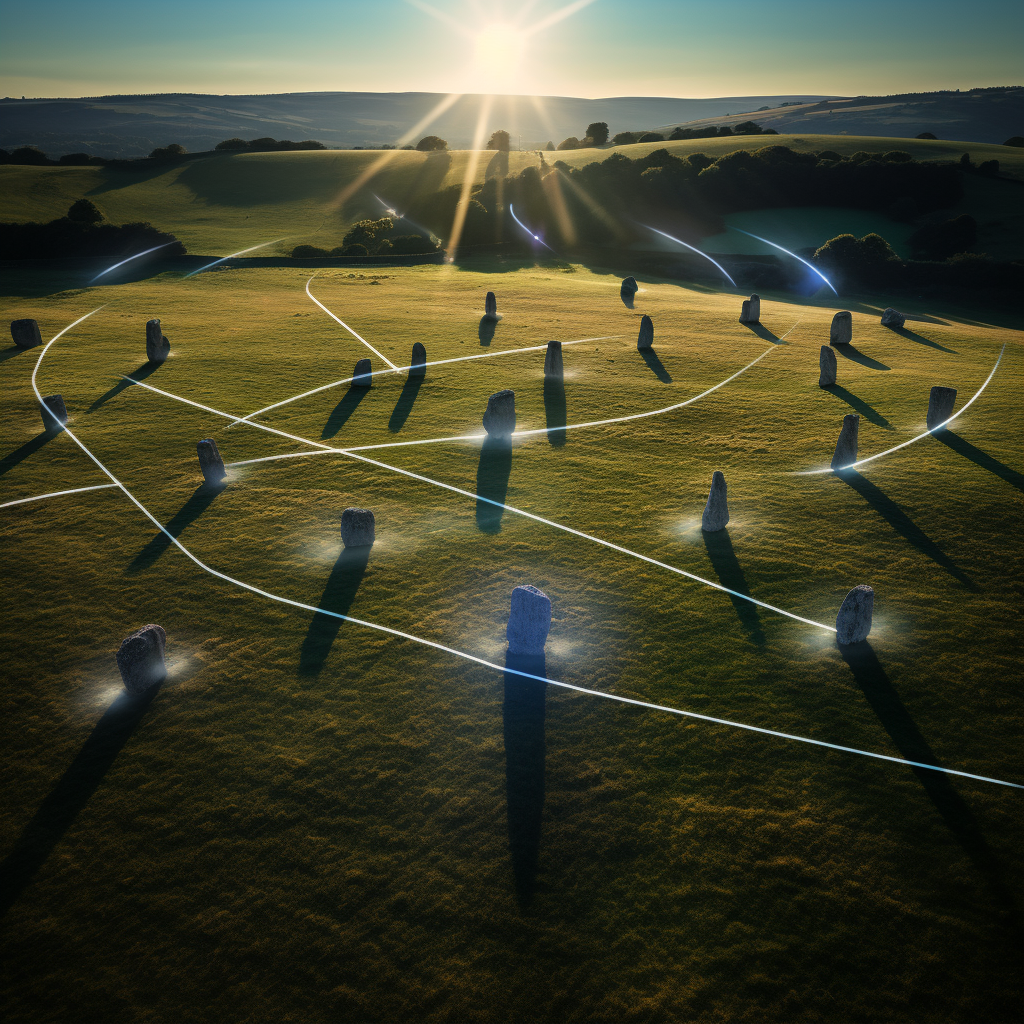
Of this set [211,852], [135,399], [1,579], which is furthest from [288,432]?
[211,852]

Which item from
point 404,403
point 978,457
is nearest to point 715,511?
point 978,457

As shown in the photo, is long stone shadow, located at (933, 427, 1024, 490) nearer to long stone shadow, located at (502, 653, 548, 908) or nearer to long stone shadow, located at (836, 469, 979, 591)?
long stone shadow, located at (836, 469, 979, 591)

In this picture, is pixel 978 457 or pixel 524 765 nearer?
pixel 524 765

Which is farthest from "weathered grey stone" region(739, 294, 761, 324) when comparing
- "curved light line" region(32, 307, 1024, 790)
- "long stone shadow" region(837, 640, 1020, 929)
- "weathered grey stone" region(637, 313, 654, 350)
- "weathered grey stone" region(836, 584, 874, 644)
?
"curved light line" region(32, 307, 1024, 790)

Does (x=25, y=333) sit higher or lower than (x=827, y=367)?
lower

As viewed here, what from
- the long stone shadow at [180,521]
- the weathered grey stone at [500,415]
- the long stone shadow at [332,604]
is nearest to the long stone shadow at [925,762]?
the long stone shadow at [332,604]

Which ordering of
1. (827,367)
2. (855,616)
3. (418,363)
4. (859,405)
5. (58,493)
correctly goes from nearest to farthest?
(855,616)
(58,493)
(859,405)
(827,367)
(418,363)

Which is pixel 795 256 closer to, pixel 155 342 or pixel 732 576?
pixel 155 342
